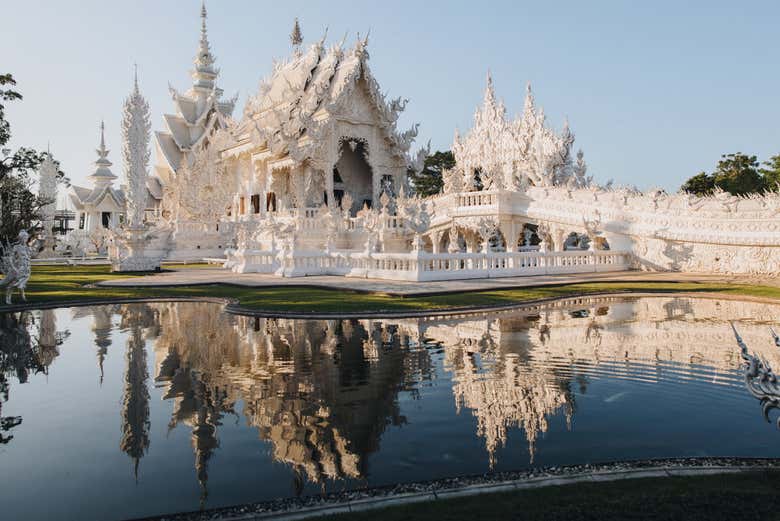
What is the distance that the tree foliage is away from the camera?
42.2m

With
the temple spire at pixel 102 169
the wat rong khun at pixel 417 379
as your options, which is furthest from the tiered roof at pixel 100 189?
the wat rong khun at pixel 417 379

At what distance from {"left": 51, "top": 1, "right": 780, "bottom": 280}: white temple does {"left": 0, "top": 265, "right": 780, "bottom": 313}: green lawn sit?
329cm

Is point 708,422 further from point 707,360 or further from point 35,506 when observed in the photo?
point 35,506

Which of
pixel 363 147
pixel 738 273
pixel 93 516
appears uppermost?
pixel 363 147

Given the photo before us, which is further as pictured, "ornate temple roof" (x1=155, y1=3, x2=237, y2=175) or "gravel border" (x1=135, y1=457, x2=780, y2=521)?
"ornate temple roof" (x1=155, y1=3, x2=237, y2=175)

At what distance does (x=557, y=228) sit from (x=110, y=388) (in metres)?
20.7

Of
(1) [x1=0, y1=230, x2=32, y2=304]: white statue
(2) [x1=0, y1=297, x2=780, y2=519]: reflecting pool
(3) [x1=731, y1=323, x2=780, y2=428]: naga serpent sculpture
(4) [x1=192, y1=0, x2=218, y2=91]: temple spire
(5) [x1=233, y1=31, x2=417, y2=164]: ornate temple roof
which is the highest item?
(4) [x1=192, y1=0, x2=218, y2=91]: temple spire

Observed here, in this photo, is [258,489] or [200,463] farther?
[200,463]

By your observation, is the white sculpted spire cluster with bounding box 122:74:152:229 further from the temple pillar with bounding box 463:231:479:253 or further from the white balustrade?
the temple pillar with bounding box 463:231:479:253

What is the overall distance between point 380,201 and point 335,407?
26.9 m

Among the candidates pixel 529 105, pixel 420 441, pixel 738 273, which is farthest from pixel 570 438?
pixel 529 105

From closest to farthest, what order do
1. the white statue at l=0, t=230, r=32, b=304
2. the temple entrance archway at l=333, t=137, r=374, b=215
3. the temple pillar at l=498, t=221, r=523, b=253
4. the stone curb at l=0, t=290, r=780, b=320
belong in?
the stone curb at l=0, t=290, r=780, b=320 < the white statue at l=0, t=230, r=32, b=304 < the temple pillar at l=498, t=221, r=523, b=253 < the temple entrance archway at l=333, t=137, r=374, b=215

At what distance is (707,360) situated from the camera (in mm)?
7305

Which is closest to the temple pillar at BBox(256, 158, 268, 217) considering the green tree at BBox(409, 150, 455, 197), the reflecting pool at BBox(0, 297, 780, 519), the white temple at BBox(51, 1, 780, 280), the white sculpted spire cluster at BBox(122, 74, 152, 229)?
the white temple at BBox(51, 1, 780, 280)
